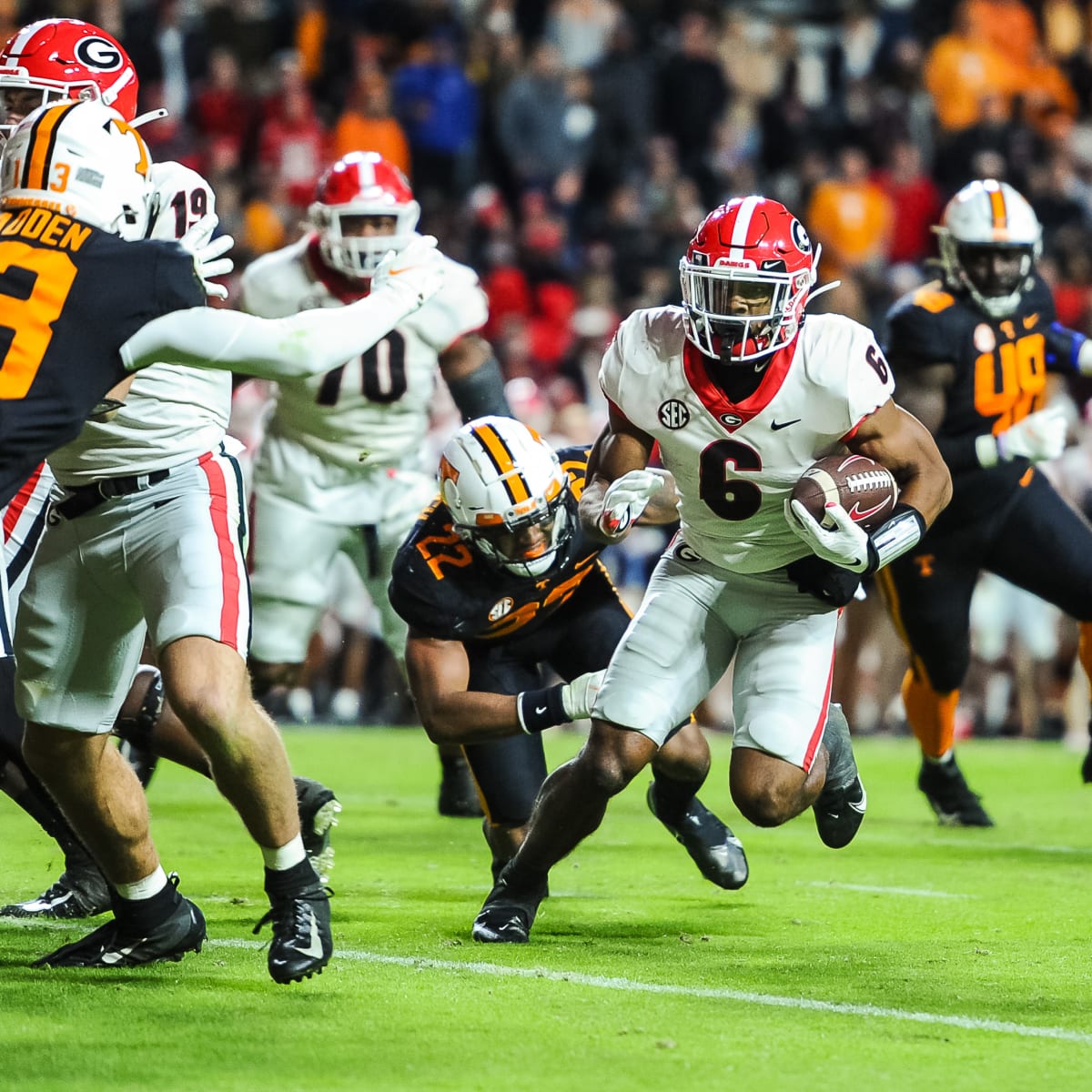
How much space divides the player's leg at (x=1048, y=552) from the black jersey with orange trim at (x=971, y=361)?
117mm

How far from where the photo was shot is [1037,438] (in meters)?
6.47

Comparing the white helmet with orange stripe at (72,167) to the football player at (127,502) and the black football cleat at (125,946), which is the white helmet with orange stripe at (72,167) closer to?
the football player at (127,502)

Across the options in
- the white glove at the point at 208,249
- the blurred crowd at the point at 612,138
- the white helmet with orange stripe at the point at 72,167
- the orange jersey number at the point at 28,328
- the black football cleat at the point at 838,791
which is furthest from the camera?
the blurred crowd at the point at 612,138

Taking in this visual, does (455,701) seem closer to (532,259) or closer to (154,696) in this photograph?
(154,696)

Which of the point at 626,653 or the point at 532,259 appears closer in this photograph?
the point at 626,653

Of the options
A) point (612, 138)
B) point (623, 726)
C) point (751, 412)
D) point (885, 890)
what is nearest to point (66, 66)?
point (751, 412)

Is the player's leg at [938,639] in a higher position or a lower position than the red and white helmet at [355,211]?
lower

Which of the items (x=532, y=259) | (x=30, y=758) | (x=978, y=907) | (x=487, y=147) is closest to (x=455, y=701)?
(x=30, y=758)

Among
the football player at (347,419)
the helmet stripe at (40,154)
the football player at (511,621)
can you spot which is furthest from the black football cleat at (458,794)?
the helmet stripe at (40,154)

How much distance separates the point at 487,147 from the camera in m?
13.9

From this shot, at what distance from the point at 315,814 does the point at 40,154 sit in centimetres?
209

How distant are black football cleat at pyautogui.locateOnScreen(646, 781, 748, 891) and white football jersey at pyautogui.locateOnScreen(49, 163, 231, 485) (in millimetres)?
1629

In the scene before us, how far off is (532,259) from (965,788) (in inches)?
268

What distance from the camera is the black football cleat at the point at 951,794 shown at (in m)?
7.11
